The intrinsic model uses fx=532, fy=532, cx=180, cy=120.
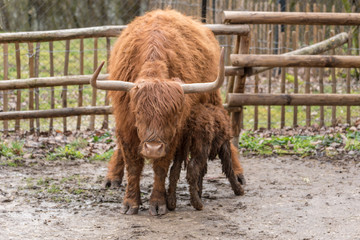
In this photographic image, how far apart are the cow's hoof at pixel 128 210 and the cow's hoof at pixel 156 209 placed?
0.14 metres

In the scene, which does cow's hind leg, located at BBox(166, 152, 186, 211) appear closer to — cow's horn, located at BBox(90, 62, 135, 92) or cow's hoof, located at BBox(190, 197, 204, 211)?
cow's hoof, located at BBox(190, 197, 204, 211)

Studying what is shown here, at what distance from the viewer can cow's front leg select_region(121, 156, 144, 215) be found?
498 centimetres

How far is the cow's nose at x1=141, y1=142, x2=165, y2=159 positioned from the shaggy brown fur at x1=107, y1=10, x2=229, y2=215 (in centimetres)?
6

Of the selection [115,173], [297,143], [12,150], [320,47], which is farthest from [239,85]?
[12,150]

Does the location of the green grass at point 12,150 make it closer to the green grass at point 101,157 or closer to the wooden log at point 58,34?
the green grass at point 101,157

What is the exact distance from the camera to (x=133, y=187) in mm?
5066

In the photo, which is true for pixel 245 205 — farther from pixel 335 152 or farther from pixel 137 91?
pixel 335 152

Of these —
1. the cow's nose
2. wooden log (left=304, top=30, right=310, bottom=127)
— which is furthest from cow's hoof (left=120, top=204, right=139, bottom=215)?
wooden log (left=304, top=30, right=310, bottom=127)

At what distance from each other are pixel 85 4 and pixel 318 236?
11332 mm

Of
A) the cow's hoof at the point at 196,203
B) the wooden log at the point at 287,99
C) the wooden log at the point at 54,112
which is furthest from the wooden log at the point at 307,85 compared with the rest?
the cow's hoof at the point at 196,203

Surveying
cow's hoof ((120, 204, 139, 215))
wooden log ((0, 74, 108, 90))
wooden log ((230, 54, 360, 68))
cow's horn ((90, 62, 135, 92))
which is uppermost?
cow's horn ((90, 62, 135, 92))

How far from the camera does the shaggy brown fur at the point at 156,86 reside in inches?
176

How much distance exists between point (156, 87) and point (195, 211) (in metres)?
1.34

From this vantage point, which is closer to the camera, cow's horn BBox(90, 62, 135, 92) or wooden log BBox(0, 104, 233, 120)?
cow's horn BBox(90, 62, 135, 92)
